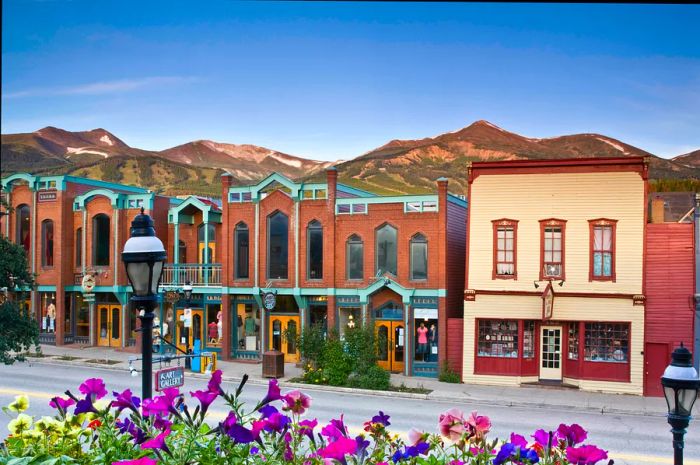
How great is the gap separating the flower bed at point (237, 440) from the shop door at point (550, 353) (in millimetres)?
22395

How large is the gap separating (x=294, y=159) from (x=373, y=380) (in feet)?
161

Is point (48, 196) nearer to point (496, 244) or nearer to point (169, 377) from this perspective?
point (496, 244)

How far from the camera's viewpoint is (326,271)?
101 feet

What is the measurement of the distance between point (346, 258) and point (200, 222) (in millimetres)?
10928

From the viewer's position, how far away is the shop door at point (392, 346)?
2975 centimetres

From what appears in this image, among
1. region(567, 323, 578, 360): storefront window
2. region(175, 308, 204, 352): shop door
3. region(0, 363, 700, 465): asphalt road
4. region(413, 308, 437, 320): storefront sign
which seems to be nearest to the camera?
region(0, 363, 700, 465): asphalt road

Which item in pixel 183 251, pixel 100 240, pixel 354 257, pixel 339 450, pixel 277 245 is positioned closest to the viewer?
pixel 339 450

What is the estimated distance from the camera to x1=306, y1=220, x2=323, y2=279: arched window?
3141cm

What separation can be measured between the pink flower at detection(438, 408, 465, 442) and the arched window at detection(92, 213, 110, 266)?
34562 millimetres

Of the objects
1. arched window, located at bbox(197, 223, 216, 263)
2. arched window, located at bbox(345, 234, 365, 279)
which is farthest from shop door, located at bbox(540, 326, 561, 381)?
arched window, located at bbox(197, 223, 216, 263)

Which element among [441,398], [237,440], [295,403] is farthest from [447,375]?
[237,440]

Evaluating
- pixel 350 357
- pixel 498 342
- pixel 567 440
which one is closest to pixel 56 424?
pixel 567 440

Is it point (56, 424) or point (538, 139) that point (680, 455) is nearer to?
point (56, 424)

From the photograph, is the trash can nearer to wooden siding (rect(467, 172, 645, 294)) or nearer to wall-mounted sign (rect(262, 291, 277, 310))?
wall-mounted sign (rect(262, 291, 277, 310))
